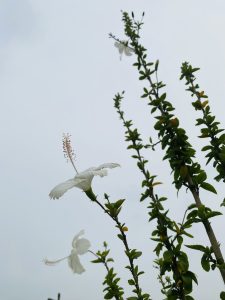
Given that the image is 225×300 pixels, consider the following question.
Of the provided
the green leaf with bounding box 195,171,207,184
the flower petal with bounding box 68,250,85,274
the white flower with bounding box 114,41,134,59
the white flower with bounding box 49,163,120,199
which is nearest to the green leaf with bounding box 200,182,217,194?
the green leaf with bounding box 195,171,207,184

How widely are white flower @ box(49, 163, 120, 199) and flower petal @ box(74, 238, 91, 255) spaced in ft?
1.18

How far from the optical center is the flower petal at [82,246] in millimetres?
2516

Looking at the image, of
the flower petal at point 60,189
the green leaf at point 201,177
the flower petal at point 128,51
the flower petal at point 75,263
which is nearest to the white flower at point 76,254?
the flower petal at point 75,263

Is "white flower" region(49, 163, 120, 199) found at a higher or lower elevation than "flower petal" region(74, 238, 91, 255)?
higher

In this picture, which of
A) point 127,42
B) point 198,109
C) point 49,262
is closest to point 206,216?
point 49,262

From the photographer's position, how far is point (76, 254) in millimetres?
2525

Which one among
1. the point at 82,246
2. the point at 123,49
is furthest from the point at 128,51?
the point at 82,246

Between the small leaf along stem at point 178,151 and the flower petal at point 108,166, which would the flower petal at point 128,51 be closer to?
the small leaf along stem at point 178,151

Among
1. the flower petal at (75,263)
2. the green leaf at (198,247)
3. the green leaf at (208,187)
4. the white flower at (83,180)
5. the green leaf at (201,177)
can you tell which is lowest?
the green leaf at (198,247)

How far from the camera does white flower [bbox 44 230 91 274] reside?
2471 mm

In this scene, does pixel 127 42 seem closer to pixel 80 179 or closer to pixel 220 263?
pixel 80 179

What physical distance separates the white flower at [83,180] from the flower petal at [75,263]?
0.42 metres

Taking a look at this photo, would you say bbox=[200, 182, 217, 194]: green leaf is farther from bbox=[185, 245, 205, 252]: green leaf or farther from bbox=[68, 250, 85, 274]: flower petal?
bbox=[68, 250, 85, 274]: flower petal

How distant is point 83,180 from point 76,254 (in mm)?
512
